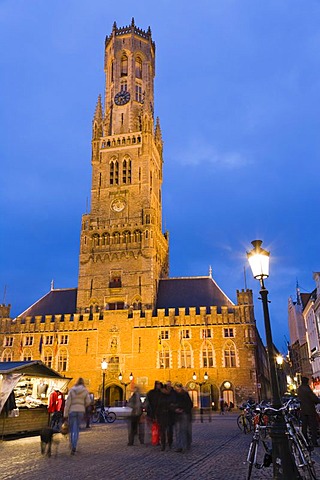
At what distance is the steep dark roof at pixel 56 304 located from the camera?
171ft

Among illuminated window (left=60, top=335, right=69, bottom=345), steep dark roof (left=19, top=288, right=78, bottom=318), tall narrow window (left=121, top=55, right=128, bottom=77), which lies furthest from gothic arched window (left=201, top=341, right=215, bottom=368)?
tall narrow window (left=121, top=55, right=128, bottom=77)

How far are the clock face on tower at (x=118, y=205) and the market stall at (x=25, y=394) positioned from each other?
107ft

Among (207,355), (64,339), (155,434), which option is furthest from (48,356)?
(155,434)

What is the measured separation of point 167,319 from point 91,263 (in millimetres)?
12276

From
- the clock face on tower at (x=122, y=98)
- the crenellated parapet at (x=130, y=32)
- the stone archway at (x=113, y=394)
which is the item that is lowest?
the stone archway at (x=113, y=394)

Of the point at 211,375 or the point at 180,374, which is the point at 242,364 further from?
the point at 180,374

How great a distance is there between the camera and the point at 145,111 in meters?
58.8

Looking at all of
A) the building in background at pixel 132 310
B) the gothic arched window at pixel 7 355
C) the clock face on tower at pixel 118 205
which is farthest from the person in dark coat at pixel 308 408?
the clock face on tower at pixel 118 205

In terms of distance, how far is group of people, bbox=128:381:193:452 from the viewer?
40.9 ft

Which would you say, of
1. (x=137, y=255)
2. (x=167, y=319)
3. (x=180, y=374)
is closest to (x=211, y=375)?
(x=180, y=374)

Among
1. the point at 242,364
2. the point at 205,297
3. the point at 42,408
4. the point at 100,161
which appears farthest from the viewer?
the point at 100,161

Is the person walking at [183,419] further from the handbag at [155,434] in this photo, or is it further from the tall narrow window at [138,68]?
the tall narrow window at [138,68]

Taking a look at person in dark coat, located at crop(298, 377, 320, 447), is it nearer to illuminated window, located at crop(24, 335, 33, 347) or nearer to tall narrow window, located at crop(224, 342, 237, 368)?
tall narrow window, located at crop(224, 342, 237, 368)

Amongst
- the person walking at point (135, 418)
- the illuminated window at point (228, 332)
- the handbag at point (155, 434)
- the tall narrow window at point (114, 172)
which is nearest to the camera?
the handbag at point (155, 434)
